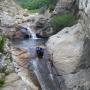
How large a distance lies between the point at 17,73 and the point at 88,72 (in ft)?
12.9

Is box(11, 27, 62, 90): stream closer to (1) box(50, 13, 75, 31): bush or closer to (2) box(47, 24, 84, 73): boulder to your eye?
(2) box(47, 24, 84, 73): boulder

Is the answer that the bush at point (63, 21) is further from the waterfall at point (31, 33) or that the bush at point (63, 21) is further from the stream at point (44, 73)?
the stream at point (44, 73)

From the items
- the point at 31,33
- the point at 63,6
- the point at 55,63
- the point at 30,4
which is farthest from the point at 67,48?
the point at 30,4

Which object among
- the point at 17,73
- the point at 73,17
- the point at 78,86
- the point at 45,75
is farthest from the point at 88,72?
the point at 73,17

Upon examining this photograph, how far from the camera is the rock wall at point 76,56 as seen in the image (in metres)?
15.6

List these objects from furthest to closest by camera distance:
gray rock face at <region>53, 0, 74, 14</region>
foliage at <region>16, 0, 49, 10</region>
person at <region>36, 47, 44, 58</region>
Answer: foliage at <region>16, 0, 49, 10</region> → gray rock face at <region>53, 0, 74, 14</region> → person at <region>36, 47, 44, 58</region>

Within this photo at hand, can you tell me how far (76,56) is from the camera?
1633 centimetres

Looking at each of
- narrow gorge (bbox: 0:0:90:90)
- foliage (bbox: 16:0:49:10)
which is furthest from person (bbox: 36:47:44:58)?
foliage (bbox: 16:0:49:10)

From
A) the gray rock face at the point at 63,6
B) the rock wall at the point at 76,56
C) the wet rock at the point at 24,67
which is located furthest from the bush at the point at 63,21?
the rock wall at the point at 76,56

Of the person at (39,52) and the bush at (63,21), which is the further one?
the bush at (63,21)

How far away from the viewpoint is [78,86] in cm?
1548

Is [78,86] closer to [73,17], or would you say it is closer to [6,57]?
[6,57]

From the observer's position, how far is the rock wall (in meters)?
15.6

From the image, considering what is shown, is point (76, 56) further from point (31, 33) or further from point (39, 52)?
point (31, 33)
